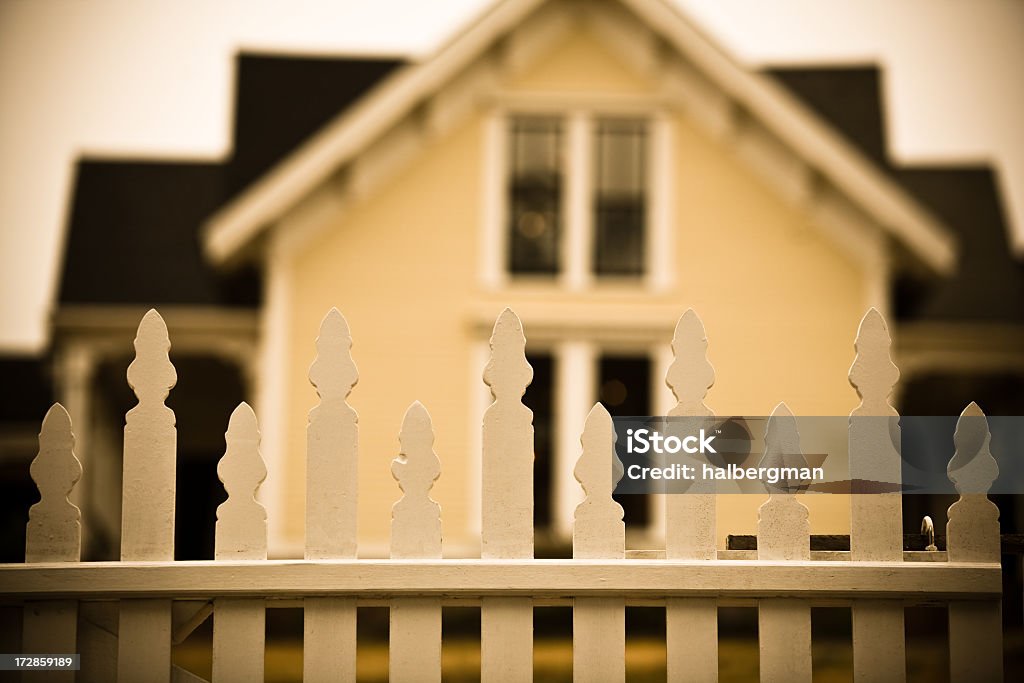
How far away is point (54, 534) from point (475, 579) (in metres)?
1.03

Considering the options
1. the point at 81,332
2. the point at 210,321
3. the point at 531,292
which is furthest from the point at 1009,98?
the point at 81,332

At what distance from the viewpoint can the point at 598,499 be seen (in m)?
2.79

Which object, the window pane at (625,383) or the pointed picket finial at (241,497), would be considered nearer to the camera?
the pointed picket finial at (241,497)

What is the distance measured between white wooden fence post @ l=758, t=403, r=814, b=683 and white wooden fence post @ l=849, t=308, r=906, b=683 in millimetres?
129

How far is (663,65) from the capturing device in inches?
558

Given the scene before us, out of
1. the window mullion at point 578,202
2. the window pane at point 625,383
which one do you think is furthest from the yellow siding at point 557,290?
the window pane at point 625,383

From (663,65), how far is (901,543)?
474 inches

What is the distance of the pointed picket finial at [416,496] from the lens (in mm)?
2766

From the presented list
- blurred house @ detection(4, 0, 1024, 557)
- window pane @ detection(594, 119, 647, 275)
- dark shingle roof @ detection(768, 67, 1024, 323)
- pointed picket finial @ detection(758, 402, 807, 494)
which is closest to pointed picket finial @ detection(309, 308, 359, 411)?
pointed picket finial @ detection(758, 402, 807, 494)

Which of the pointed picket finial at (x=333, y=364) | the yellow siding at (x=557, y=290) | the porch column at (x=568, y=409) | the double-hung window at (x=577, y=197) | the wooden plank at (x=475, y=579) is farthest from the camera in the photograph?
the double-hung window at (x=577, y=197)

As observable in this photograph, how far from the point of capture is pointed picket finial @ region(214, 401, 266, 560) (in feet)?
9.07

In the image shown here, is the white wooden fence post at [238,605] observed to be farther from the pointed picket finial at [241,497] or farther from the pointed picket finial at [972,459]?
the pointed picket finial at [972,459]

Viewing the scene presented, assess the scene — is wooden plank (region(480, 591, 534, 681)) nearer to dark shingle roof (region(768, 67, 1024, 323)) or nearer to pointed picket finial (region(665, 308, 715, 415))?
pointed picket finial (region(665, 308, 715, 415))

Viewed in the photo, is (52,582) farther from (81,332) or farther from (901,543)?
(81,332)
